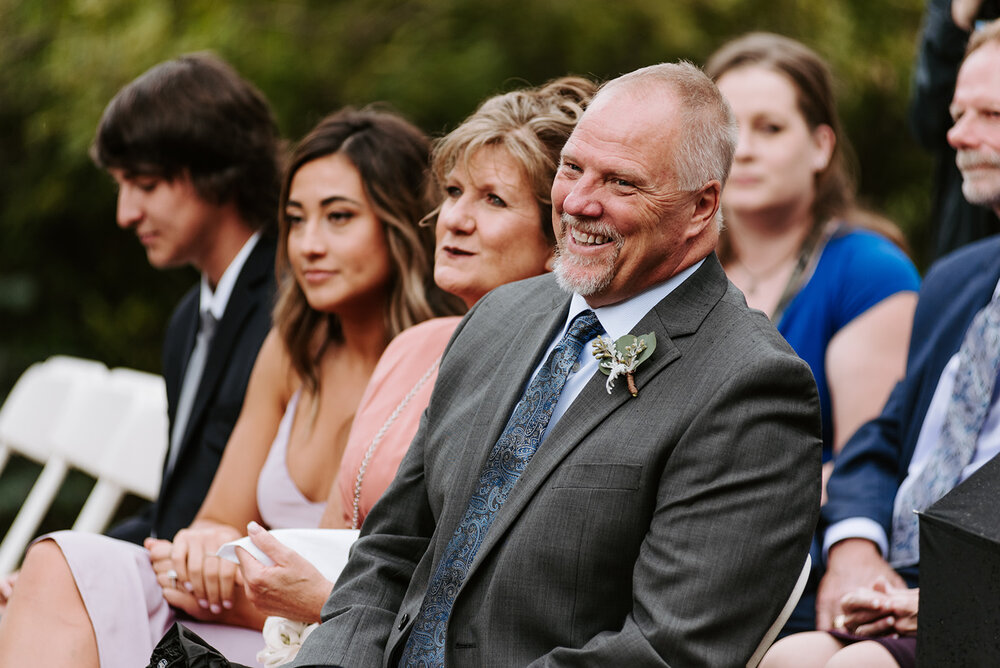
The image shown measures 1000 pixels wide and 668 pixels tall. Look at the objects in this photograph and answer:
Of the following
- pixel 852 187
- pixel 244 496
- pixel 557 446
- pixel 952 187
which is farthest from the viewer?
→ pixel 952 187

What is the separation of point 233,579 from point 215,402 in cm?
107

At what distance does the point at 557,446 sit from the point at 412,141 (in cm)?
174

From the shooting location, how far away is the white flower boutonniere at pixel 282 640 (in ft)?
8.74

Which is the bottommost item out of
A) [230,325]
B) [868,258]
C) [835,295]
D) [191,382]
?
[191,382]

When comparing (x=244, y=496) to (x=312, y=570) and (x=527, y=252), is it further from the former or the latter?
(x=527, y=252)

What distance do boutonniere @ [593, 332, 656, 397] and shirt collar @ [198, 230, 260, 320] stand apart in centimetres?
230

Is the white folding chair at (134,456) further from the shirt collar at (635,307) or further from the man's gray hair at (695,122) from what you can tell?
the man's gray hair at (695,122)

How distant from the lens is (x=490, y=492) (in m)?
2.27

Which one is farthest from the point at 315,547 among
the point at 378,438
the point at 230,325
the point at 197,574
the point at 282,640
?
the point at 230,325

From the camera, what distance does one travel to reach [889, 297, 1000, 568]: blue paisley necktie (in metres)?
2.85

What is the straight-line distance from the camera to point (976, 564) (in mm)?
1891

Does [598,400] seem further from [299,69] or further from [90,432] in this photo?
[299,69]

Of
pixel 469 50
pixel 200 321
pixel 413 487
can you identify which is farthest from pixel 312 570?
pixel 469 50

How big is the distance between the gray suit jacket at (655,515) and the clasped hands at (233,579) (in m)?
0.31
